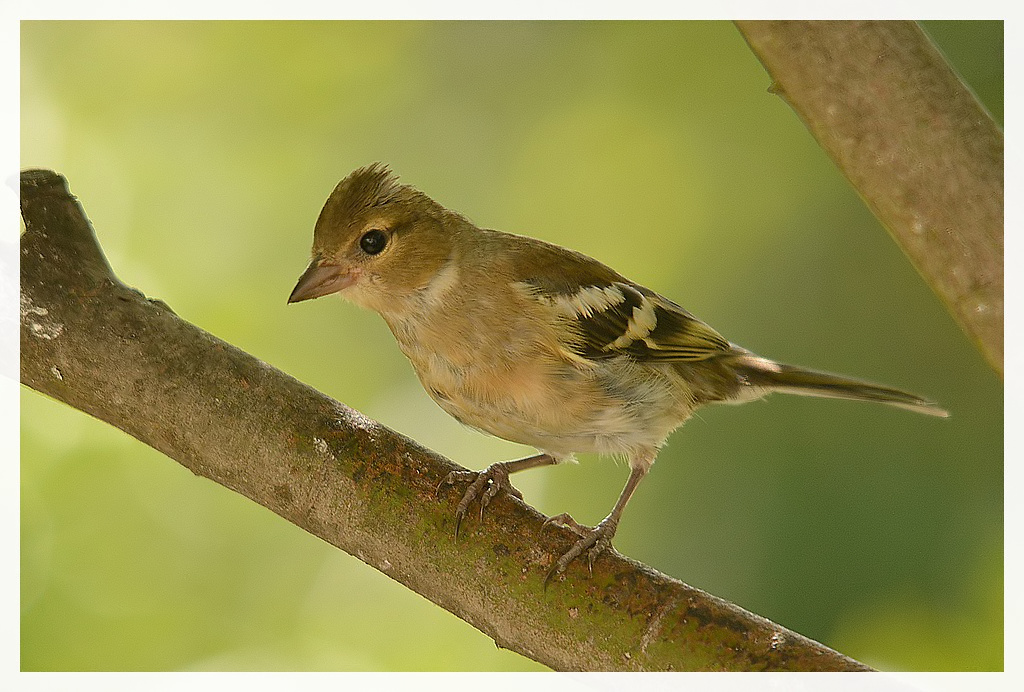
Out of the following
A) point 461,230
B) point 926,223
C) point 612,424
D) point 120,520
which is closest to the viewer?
point 926,223

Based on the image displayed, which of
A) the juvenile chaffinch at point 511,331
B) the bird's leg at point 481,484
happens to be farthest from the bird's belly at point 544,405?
the bird's leg at point 481,484

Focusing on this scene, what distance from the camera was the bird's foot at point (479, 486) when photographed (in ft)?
6.02

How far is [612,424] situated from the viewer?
2094 millimetres

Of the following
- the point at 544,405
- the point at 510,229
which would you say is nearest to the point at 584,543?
the point at 544,405

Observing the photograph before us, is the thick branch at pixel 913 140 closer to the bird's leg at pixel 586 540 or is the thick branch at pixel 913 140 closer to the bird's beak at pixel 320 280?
the bird's leg at pixel 586 540

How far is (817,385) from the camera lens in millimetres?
2410

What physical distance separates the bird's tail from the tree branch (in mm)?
847

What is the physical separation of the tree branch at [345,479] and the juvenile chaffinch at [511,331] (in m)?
0.11

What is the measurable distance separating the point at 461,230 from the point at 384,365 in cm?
63

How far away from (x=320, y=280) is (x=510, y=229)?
39.8 inches

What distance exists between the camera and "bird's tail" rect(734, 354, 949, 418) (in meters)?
2.33

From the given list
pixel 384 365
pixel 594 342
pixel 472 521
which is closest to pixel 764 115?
pixel 594 342

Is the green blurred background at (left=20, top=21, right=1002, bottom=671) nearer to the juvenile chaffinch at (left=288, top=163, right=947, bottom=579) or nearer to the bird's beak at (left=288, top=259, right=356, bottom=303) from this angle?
the juvenile chaffinch at (left=288, top=163, right=947, bottom=579)
